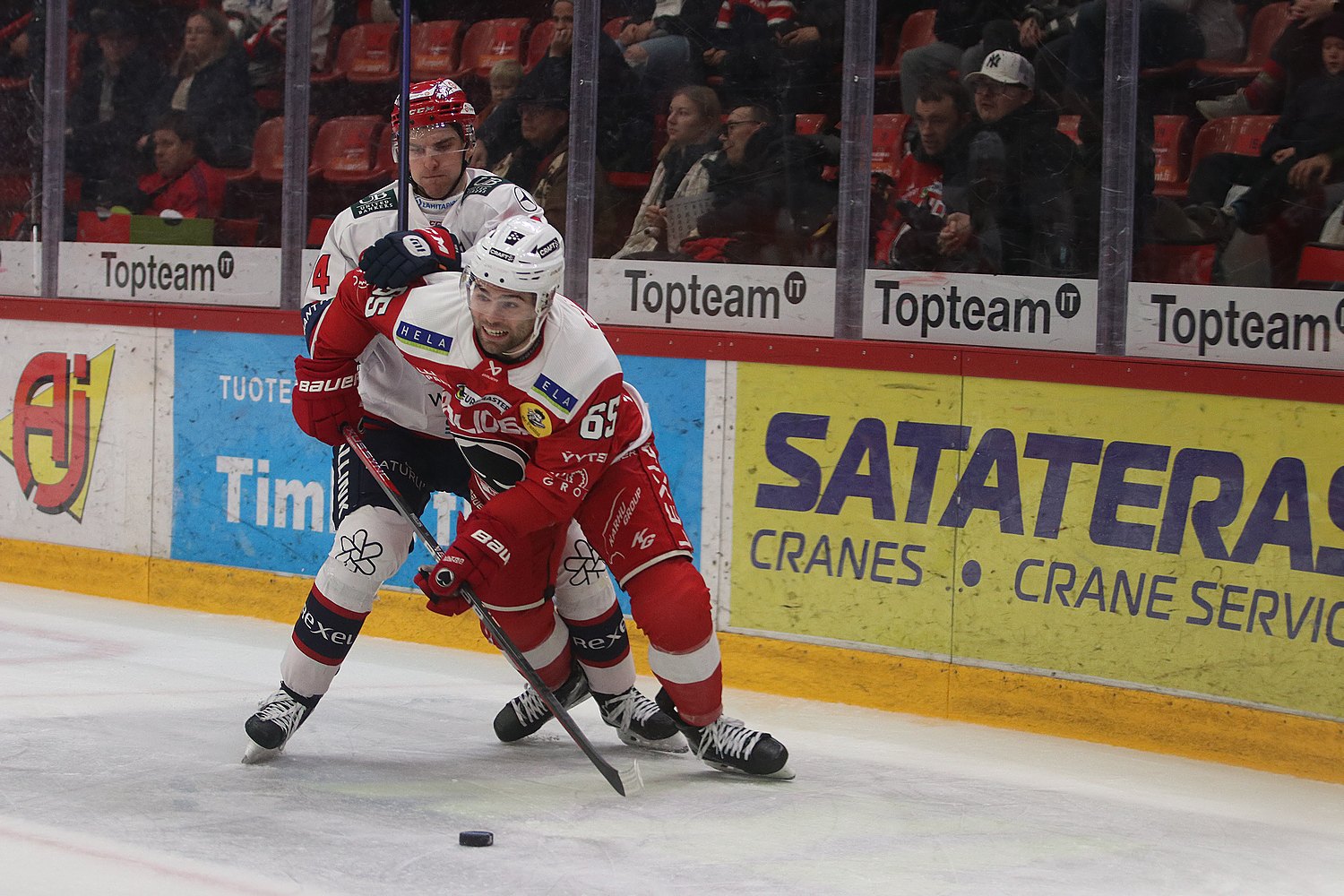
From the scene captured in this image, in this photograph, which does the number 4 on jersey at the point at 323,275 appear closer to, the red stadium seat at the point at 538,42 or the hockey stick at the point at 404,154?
the hockey stick at the point at 404,154

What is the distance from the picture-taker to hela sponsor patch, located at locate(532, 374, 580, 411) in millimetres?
3234

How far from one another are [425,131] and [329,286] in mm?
419

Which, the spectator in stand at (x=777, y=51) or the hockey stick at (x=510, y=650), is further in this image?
the spectator in stand at (x=777, y=51)

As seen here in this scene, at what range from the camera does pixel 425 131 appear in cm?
376

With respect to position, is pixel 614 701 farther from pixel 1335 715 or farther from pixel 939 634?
pixel 1335 715

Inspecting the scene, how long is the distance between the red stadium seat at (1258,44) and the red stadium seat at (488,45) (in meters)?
2.19

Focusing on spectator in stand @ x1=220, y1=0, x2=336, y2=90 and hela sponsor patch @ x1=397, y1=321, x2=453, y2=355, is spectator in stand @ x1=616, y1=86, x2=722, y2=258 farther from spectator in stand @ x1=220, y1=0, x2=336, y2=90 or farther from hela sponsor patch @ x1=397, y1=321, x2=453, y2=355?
hela sponsor patch @ x1=397, y1=321, x2=453, y2=355

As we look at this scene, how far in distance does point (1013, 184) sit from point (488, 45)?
1.87 meters

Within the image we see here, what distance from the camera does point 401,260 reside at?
3.41m

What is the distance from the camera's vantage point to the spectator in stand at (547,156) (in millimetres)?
5191

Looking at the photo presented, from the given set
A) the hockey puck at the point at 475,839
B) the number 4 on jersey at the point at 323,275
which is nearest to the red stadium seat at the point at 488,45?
the number 4 on jersey at the point at 323,275

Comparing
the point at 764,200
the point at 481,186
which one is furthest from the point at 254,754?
the point at 764,200

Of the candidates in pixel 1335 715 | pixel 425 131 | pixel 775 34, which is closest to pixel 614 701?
pixel 425 131

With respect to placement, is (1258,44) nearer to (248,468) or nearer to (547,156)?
(547,156)
